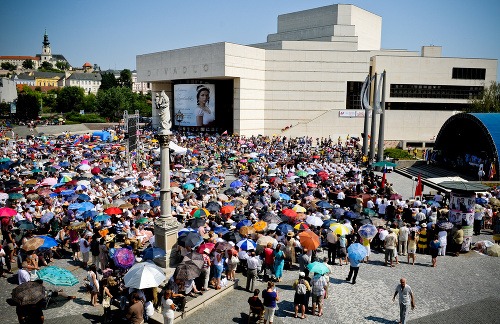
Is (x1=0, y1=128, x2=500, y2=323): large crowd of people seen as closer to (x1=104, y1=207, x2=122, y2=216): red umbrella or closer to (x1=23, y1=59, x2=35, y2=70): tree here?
(x1=104, y1=207, x2=122, y2=216): red umbrella

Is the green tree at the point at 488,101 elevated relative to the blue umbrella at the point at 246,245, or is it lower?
elevated

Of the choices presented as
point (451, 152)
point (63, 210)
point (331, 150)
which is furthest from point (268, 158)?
point (63, 210)

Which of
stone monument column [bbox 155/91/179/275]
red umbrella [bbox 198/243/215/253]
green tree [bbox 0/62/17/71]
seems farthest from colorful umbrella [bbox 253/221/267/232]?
green tree [bbox 0/62/17/71]

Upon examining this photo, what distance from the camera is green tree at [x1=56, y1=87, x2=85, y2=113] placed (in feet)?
321

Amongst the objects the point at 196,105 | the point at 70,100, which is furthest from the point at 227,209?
the point at 70,100

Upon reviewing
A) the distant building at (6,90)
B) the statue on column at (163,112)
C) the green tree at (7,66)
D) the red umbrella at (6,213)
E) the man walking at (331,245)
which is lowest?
the man walking at (331,245)

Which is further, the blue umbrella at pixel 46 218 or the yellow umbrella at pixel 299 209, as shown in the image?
the yellow umbrella at pixel 299 209

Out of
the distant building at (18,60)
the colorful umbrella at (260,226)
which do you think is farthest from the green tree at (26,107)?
the distant building at (18,60)

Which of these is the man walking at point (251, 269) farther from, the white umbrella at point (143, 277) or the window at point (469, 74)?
the window at point (469, 74)

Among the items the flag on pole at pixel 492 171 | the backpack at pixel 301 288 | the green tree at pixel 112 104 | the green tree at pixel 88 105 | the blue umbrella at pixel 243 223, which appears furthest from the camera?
the green tree at pixel 88 105

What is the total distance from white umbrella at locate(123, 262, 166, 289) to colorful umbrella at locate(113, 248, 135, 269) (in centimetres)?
126

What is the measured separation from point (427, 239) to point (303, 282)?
7.56 m

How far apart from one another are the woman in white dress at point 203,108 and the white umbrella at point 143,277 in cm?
4250

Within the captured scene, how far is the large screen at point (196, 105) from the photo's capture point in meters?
50.7
